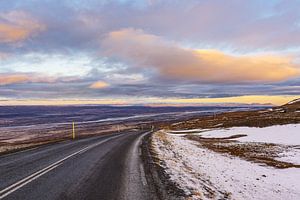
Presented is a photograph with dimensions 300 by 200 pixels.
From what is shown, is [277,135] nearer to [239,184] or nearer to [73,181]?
[239,184]

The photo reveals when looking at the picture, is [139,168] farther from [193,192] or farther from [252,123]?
[252,123]

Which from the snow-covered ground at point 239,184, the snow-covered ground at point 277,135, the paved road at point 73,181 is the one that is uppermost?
the paved road at point 73,181

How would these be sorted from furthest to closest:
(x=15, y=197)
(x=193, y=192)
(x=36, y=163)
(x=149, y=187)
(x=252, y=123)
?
1. (x=252, y=123)
2. (x=36, y=163)
3. (x=149, y=187)
4. (x=193, y=192)
5. (x=15, y=197)

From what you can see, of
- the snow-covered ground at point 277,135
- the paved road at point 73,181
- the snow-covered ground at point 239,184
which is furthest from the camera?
the snow-covered ground at point 277,135

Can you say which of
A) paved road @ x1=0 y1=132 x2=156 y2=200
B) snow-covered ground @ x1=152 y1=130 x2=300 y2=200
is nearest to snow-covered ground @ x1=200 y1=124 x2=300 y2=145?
snow-covered ground @ x1=152 y1=130 x2=300 y2=200

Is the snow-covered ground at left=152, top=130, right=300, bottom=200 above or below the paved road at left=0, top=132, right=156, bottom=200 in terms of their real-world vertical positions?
below

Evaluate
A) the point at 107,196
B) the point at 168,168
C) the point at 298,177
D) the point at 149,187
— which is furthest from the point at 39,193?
the point at 298,177

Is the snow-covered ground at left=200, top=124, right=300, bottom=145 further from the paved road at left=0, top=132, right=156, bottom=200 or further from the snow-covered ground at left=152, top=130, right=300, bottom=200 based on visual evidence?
the paved road at left=0, top=132, right=156, bottom=200

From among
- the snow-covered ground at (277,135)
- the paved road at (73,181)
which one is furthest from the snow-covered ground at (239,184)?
the snow-covered ground at (277,135)

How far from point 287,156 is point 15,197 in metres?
19.3

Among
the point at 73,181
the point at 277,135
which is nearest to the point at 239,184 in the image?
the point at 73,181

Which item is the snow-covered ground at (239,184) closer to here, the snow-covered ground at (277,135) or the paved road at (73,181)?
the paved road at (73,181)

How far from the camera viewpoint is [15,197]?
8906mm

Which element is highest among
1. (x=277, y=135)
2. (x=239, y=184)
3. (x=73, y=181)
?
(x=73, y=181)
